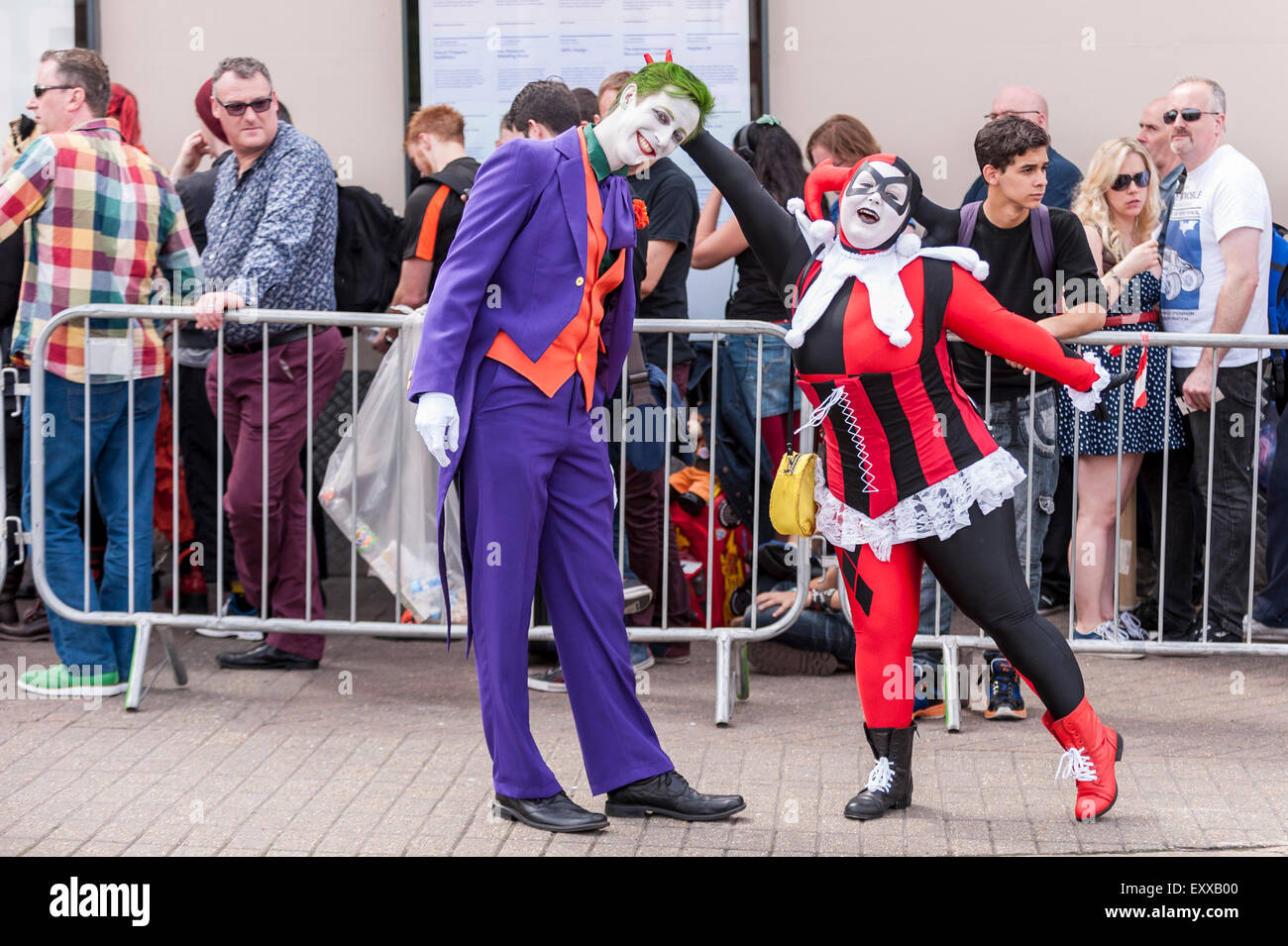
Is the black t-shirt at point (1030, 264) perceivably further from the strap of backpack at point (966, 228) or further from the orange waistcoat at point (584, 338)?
the orange waistcoat at point (584, 338)

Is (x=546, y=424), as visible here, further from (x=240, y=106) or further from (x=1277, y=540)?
(x=1277, y=540)

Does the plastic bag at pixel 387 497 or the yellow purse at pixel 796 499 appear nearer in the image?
the yellow purse at pixel 796 499

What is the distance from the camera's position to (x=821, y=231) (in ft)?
14.9

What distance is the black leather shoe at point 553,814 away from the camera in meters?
4.42

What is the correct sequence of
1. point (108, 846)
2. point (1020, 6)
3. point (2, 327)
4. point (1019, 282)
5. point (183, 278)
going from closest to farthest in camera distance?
point (108, 846), point (1019, 282), point (183, 278), point (2, 327), point (1020, 6)

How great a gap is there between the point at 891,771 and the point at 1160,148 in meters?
3.66

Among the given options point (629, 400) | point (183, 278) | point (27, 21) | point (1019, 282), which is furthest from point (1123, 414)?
point (27, 21)

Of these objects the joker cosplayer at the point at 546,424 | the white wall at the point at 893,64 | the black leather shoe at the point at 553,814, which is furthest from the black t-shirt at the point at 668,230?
the black leather shoe at the point at 553,814

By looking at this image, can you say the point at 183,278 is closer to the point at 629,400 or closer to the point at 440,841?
the point at 629,400

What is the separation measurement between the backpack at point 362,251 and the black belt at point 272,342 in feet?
2.68

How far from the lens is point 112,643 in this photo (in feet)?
19.9

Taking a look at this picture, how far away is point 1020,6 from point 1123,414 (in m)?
2.34

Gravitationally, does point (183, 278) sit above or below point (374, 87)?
below

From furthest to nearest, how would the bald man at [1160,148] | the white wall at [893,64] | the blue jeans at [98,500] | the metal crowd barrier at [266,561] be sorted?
the white wall at [893,64]
the bald man at [1160,148]
the blue jeans at [98,500]
the metal crowd barrier at [266,561]
